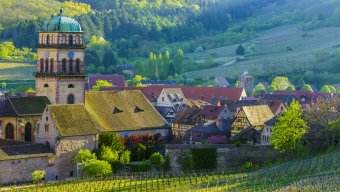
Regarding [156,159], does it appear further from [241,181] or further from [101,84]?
[101,84]

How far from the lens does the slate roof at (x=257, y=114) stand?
7877 cm

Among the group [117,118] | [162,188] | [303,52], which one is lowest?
[162,188]

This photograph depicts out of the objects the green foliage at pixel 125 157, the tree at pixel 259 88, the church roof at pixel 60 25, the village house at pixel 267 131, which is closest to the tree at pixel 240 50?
the tree at pixel 259 88

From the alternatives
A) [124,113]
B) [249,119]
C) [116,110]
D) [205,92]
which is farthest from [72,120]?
[205,92]

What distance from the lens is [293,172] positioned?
5869 cm

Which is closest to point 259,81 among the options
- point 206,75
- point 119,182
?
point 206,75

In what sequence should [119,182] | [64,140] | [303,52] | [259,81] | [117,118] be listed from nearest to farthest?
[119,182] → [64,140] → [117,118] → [259,81] → [303,52]

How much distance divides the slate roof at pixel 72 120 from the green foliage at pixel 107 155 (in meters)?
1.59

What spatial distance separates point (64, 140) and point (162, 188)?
41.9 ft

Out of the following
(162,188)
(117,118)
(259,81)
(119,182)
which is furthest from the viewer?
(259,81)

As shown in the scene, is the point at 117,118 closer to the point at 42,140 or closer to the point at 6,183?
the point at 42,140

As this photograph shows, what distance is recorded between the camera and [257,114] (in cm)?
8025

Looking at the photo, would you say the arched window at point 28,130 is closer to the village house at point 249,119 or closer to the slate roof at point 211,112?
the village house at point 249,119

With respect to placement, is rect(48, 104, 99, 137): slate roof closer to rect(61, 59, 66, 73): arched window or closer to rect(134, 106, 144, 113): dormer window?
rect(61, 59, 66, 73): arched window
